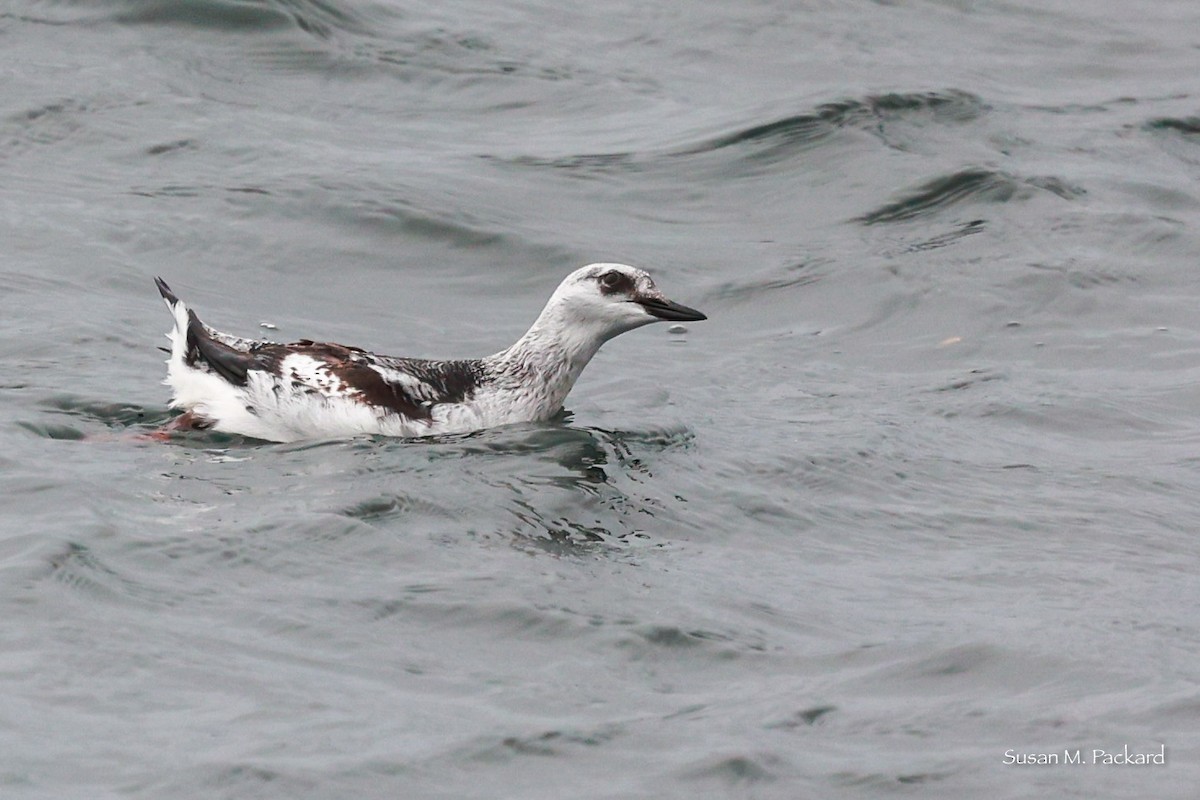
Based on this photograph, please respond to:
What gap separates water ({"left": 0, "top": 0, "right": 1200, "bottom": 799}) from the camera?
738cm

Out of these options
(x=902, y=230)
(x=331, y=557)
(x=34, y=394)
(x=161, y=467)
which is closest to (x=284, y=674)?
(x=331, y=557)

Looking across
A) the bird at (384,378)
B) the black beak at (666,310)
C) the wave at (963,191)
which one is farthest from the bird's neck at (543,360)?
the wave at (963,191)

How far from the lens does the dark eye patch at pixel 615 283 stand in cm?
1149

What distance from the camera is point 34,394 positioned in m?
11.3

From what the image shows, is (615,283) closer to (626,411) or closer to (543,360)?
(543,360)

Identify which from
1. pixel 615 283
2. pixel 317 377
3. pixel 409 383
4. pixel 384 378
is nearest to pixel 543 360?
pixel 615 283

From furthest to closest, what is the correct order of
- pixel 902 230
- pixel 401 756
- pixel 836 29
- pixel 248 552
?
pixel 836 29, pixel 902 230, pixel 248 552, pixel 401 756

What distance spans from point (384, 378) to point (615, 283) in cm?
154

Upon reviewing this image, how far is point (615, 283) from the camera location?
11.5m

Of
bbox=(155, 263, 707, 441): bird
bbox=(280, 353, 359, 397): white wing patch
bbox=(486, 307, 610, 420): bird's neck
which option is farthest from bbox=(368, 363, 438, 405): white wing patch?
bbox=(486, 307, 610, 420): bird's neck

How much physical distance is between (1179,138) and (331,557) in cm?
1173

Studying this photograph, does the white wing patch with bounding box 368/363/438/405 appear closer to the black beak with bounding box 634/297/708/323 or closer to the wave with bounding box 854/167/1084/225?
the black beak with bounding box 634/297/708/323

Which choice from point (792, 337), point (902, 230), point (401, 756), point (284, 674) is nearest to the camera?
point (401, 756)

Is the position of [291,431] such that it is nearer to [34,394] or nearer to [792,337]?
[34,394]
